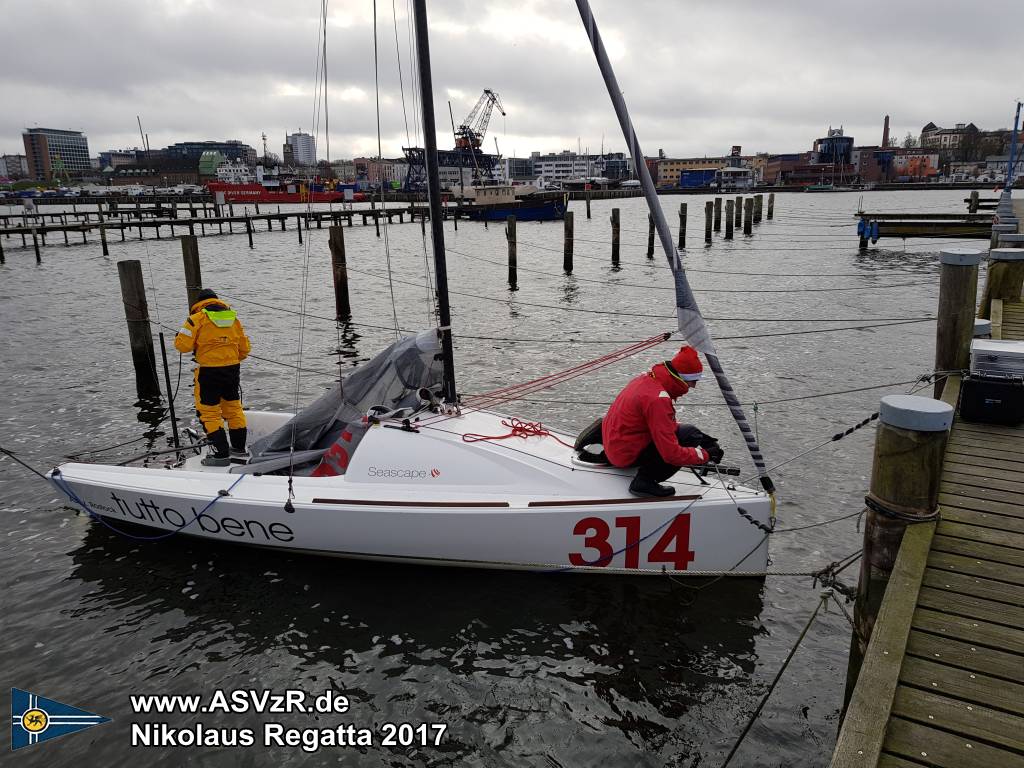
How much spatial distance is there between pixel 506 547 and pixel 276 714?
2.33m

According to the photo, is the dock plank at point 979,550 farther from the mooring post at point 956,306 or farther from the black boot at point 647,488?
the mooring post at point 956,306

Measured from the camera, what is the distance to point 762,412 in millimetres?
11586

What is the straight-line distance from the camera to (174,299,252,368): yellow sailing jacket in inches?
294

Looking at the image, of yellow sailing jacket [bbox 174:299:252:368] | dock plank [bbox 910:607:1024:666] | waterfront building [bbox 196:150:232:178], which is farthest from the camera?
waterfront building [bbox 196:150:232:178]

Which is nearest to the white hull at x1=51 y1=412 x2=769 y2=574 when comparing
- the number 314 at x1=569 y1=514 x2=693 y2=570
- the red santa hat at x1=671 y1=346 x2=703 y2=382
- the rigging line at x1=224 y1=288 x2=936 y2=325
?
the number 314 at x1=569 y1=514 x2=693 y2=570

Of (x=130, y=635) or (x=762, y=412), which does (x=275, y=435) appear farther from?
(x=762, y=412)

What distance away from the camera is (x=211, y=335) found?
24.6ft

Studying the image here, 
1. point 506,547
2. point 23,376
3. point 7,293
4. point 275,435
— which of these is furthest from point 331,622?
point 7,293

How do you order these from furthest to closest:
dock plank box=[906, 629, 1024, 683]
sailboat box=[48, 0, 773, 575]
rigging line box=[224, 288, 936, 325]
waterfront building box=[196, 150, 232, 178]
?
waterfront building box=[196, 150, 232, 178] < rigging line box=[224, 288, 936, 325] < sailboat box=[48, 0, 773, 575] < dock plank box=[906, 629, 1024, 683]

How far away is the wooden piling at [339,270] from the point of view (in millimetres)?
19531

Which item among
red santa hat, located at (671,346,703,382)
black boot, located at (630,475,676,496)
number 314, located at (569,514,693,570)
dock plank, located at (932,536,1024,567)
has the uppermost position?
red santa hat, located at (671,346,703,382)

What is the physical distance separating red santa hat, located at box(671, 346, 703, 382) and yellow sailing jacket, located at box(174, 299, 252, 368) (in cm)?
478

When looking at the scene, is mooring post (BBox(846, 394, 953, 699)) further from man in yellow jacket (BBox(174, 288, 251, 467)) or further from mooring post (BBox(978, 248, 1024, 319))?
mooring post (BBox(978, 248, 1024, 319))

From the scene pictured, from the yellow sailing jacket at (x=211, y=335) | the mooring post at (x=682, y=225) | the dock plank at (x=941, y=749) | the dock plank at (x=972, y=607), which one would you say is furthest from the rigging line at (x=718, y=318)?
the mooring post at (x=682, y=225)
